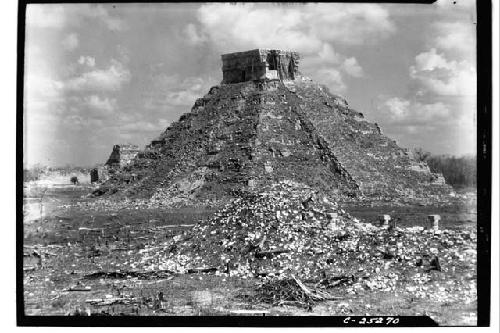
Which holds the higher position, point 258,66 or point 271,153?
point 258,66

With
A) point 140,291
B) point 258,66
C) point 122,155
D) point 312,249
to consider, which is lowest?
point 140,291

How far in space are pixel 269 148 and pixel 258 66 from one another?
9.33m

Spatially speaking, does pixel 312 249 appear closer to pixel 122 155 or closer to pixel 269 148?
pixel 269 148

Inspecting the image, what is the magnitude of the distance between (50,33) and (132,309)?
7487 millimetres

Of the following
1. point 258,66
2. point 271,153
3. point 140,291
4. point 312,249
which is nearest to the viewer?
point 140,291

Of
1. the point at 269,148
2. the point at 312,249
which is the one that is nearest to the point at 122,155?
the point at 269,148

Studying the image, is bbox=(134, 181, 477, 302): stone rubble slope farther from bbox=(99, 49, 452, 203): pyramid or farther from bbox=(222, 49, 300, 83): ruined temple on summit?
bbox=(222, 49, 300, 83): ruined temple on summit

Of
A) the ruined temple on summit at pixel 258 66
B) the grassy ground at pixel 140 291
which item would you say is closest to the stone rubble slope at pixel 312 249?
the grassy ground at pixel 140 291

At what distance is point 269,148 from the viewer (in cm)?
6512

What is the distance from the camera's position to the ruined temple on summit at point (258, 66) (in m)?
71.4

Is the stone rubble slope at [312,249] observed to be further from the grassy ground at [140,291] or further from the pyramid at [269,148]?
the pyramid at [269,148]

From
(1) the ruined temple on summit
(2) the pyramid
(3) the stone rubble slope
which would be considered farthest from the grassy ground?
(1) the ruined temple on summit

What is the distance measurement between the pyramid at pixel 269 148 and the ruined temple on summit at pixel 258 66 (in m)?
A: 0.07

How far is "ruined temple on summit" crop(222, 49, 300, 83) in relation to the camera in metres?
71.4
